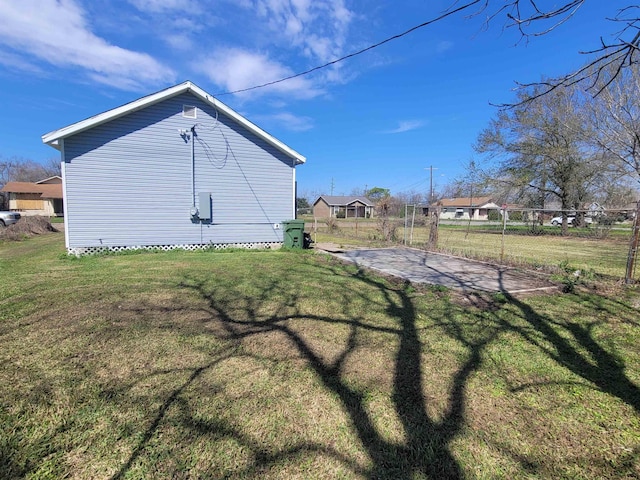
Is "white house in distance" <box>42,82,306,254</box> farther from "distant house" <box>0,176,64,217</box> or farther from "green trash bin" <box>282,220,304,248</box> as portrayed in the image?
"distant house" <box>0,176,64,217</box>

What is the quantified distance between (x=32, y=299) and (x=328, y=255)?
6.91m

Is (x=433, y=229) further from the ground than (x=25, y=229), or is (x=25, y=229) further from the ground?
(x=433, y=229)

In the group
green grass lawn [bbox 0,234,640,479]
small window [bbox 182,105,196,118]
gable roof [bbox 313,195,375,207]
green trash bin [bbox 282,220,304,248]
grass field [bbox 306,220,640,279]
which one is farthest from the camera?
gable roof [bbox 313,195,375,207]

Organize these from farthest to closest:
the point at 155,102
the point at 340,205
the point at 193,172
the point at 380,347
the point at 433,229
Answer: the point at 340,205 → the point at 433,229 → the point at 193,172 → the point at 155,102 → the point at 380,347

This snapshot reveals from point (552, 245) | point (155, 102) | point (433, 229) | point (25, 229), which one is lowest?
point (552, 245)

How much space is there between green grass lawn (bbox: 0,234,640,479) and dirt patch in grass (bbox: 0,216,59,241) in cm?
1241

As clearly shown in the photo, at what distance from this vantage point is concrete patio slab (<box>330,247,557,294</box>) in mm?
6152

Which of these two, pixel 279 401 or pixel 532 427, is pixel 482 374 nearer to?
pixel 532 427

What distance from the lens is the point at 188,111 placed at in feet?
32.9

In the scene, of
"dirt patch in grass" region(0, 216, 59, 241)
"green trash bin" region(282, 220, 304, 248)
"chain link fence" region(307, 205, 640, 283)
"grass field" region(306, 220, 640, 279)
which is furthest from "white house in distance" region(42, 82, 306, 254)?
"dirt patch in grass" region(0, 216, 59, 241)

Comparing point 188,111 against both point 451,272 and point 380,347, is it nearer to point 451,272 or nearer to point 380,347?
point 451,272

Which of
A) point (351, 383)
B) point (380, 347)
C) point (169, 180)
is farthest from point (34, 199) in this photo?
point (351, 383)

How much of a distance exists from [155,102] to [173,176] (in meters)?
2.20

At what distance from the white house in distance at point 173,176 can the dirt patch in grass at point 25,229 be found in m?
8.05
